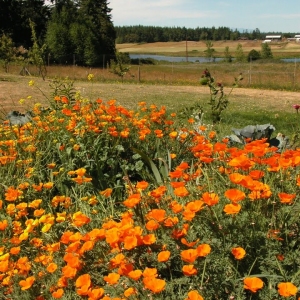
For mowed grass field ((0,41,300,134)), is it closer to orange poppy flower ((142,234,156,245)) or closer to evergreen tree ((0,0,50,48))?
orange poppy flower ((142,234,156,245))

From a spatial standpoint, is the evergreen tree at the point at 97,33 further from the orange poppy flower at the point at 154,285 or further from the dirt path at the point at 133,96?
the orange poppy flower at the point at 154,285

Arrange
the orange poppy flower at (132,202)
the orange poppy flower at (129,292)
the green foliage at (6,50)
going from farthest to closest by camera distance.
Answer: the green foliage at (6,50)
the orange poppy flower at (132,202)
the orange poppy flower at (129,292)

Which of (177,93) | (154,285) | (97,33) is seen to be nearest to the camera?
(154,285)

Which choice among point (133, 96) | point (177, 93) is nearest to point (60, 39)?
point (177, 93)

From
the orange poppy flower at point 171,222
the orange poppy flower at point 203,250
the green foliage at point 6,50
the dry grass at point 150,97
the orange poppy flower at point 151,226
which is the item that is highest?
the green foliage at point 6,50

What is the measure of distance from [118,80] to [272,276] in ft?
77.4

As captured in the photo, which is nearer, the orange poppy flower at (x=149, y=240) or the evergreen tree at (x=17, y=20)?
the orange poppy flower at (x=149, y=240)

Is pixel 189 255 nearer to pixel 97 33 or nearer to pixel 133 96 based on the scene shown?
pixel 133 96

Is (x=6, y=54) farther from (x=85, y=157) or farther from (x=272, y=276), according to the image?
(x=272, y=276)

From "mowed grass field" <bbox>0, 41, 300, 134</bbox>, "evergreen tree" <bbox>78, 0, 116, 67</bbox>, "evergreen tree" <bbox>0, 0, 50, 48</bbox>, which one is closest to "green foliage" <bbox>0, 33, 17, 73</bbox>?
"mowed grass field" <bbox>0, 41, 300, 134</bbox>

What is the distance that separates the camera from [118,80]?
2466 cm

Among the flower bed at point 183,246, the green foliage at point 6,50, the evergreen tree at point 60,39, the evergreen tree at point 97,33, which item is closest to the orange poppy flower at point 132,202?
the flower bed at point 183,246

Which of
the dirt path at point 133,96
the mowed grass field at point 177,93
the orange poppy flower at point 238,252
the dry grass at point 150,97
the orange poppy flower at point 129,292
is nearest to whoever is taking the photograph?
the orange poppy flower at point 129,292

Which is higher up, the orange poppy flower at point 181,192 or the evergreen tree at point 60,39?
the evergreen tree at point 60,39
